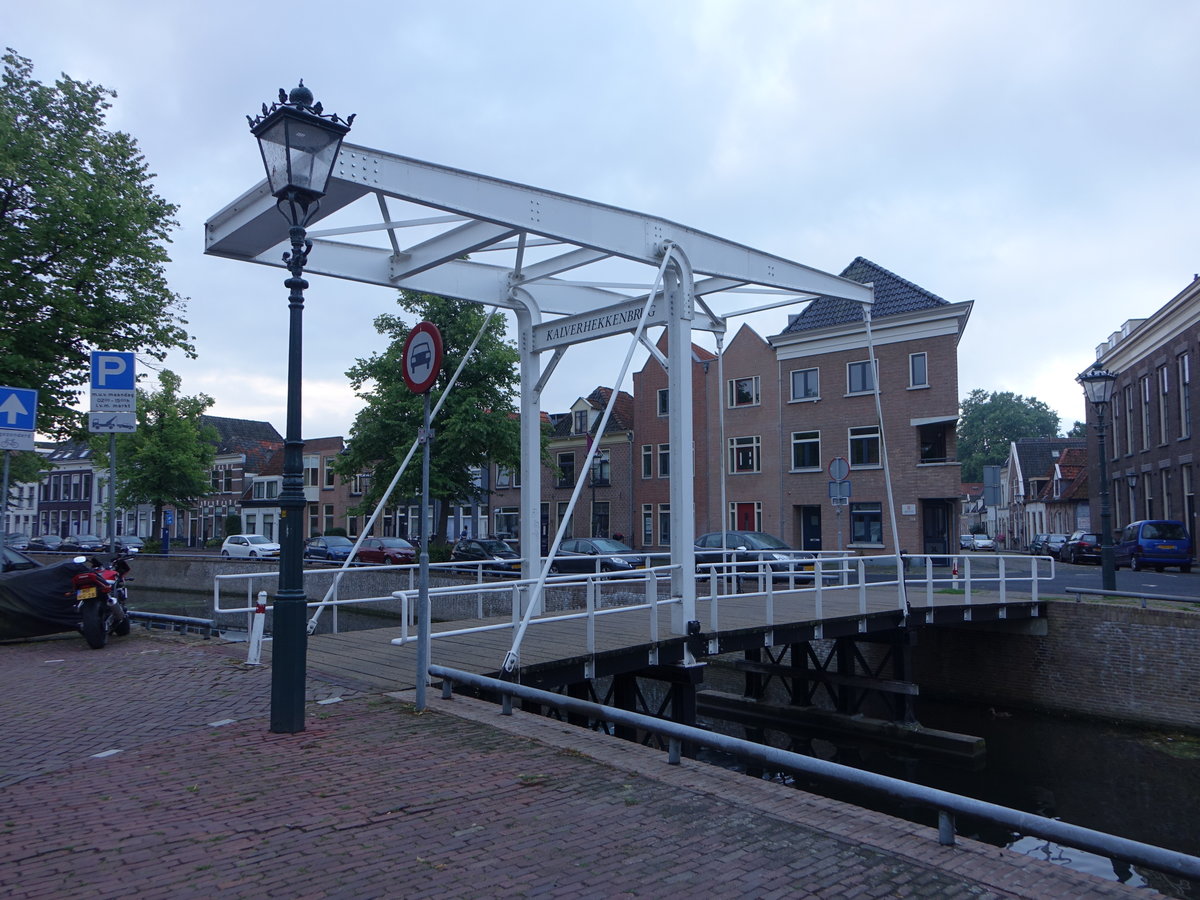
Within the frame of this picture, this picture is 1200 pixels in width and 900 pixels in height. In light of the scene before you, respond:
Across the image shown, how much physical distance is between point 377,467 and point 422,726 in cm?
2705

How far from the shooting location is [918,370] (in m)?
32.5

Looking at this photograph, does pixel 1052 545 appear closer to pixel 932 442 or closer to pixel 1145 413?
pixel 1145 413

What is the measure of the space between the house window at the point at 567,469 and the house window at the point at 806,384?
1332cm

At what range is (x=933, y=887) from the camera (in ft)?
12.9

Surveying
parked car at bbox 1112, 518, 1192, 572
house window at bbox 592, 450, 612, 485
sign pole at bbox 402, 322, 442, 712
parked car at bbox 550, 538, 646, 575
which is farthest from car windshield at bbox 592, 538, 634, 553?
sign pole at bbox 402, 322, 442, 712

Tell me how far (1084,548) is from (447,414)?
81.3 feet

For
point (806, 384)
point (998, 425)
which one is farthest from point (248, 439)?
point (998, 425)

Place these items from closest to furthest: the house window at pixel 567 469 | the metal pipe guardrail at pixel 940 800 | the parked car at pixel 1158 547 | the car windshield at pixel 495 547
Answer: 1. the metal pipe guardrail at pixel 940 800
2. the parked car at pixel 1158 547
3. the car windshield at pixel 495 547
4. the house window at pixel 567 469

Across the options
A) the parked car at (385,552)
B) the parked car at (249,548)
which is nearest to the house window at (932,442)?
the parked car at (385,552)

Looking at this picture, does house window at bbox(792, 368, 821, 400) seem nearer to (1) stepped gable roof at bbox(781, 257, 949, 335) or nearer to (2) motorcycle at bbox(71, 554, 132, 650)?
(1) stepped gable roof at bbox(781, 257, 949, 335)

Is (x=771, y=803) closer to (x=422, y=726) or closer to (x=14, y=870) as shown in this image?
(x=422, y=726)

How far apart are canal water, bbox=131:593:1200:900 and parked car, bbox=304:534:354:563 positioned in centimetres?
2306

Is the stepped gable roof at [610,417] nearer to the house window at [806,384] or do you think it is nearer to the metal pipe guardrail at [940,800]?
the house window at [806,384]

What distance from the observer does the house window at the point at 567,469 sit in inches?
1799
